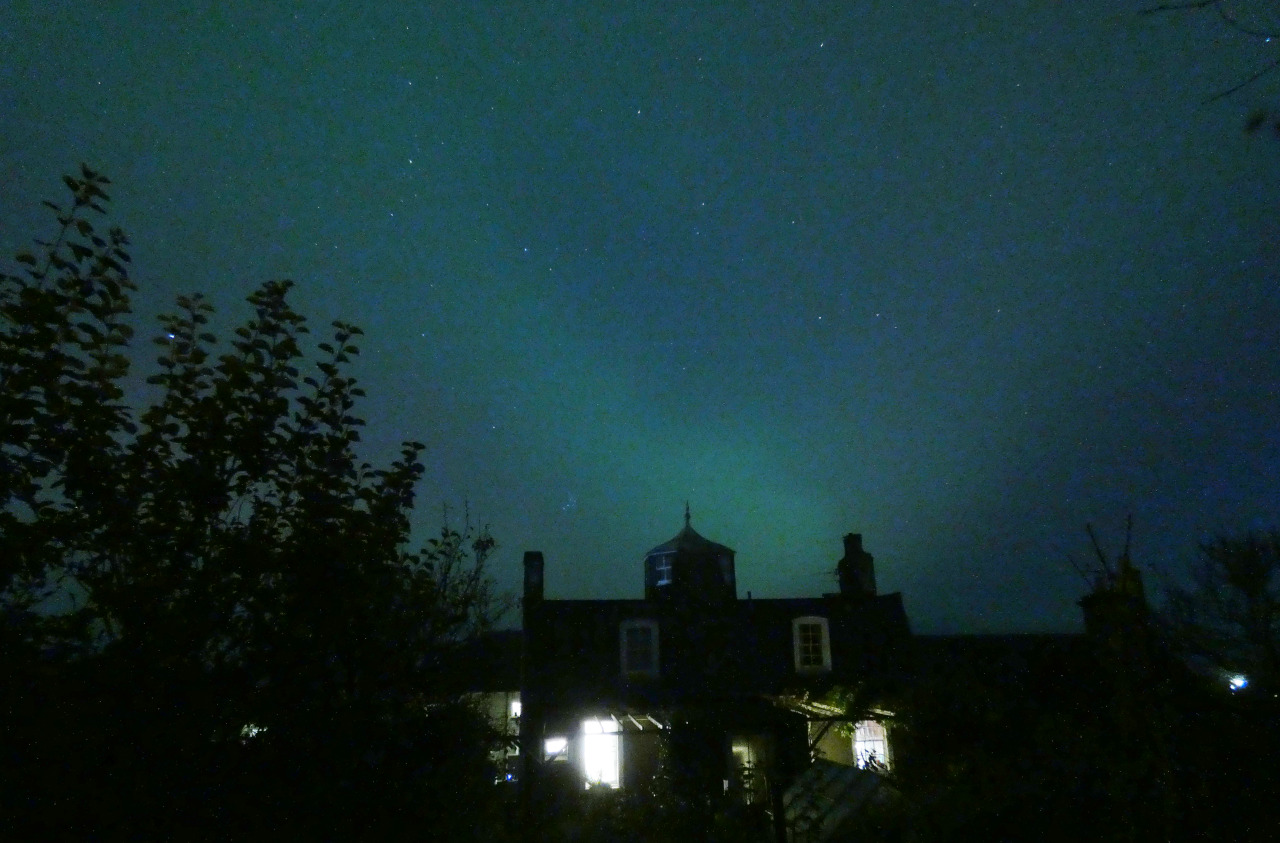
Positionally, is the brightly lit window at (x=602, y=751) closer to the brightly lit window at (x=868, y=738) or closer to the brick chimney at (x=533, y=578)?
the brick chimney at (x=533, y=578)

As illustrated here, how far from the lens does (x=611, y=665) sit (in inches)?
983

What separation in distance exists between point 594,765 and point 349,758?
20.0m

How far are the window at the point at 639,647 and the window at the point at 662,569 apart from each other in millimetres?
11776

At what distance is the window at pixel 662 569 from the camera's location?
37.4 meters

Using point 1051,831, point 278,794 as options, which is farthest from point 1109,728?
point 278,794

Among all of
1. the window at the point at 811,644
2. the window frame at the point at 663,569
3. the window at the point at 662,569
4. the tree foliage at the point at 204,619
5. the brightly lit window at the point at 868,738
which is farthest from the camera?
the window at the point at 662,569

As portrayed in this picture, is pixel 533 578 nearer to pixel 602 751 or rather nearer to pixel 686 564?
pixel 602 751

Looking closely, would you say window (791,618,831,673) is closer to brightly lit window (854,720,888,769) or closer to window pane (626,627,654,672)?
brightly lit window (854,720,888,769)

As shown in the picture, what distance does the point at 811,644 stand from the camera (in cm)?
2573

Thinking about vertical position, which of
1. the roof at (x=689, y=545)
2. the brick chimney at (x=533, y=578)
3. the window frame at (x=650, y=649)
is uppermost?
the roof at (x=689, y=545)

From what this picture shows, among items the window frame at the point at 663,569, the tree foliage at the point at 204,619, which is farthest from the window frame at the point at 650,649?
the tree foliage at the point at 204,619

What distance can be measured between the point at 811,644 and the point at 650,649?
16.6ft


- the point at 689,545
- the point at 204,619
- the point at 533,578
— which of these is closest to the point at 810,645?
the point at 533,578

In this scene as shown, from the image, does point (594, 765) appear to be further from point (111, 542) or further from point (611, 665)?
point (111, 542)
